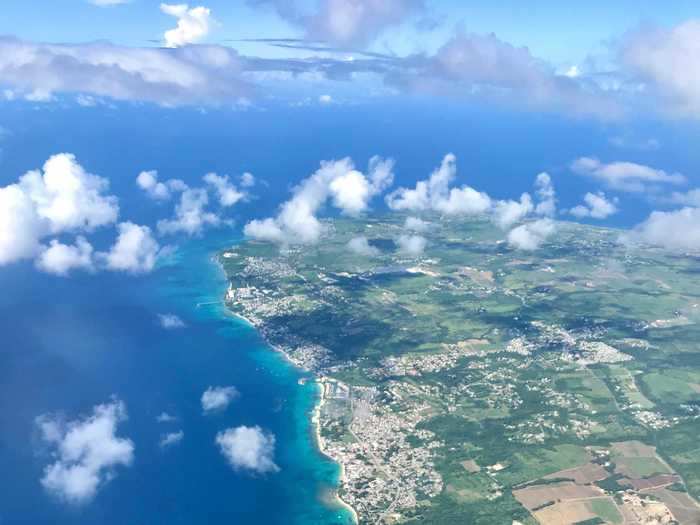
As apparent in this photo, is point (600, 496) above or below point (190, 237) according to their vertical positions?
below

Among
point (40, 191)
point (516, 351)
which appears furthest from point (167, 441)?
point (40, 191)

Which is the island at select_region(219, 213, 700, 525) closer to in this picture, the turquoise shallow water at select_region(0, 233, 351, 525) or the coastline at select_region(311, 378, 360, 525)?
the coastline at select_region(311, 378, 360, 525)

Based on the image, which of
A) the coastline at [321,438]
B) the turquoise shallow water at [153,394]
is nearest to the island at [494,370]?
the coastline at [321,438]

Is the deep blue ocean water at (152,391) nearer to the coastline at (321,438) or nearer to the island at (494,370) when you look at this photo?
the coastline at (321,438)

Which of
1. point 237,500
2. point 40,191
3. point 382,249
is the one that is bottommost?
point 237,500

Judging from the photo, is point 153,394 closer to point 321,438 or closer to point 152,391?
point 152,391

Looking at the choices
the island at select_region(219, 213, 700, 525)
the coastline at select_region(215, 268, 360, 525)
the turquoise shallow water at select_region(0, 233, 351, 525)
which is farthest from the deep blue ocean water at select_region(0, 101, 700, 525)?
the island at select_region(219, 213, 700, 525)

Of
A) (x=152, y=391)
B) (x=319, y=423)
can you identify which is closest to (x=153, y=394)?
(x=152, y=391)

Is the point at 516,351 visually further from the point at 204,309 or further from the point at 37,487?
the point at 37,487

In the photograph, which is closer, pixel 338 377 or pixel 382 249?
pixel 338 377
